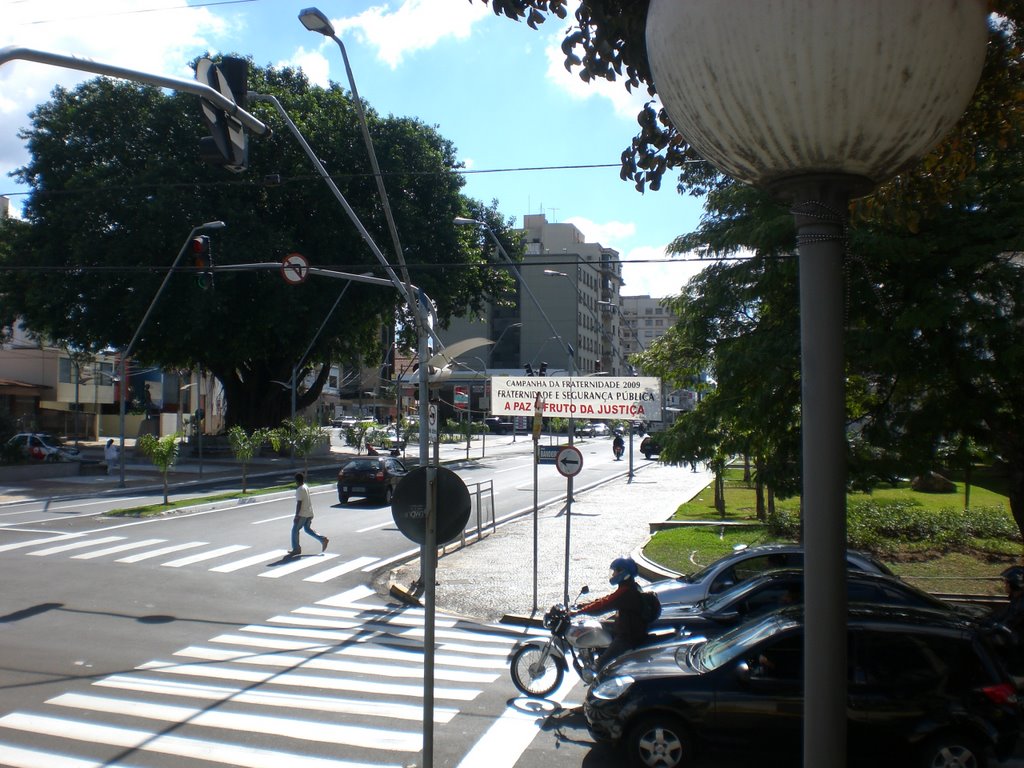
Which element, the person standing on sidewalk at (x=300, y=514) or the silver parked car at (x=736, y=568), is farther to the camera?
the person standing on sidewalk at (x=300, y=514)

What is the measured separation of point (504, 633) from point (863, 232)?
24.3 feet

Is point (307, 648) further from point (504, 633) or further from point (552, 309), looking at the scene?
point (552, 309)

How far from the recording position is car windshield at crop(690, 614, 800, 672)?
7707 mm

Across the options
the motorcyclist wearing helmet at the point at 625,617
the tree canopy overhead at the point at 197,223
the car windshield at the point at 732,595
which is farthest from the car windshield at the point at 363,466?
the motorcyclist wearing helmet at the point at 625,617

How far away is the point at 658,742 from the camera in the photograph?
742 cm

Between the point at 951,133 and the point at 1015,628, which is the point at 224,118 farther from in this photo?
the point at 1015,628

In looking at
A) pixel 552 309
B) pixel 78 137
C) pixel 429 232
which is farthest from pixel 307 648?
pixel 552 309

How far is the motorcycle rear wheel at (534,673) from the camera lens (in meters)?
9.57

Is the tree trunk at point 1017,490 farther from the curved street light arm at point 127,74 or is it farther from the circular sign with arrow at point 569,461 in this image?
the curved street light arm at point 127,74

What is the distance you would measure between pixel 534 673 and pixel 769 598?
3.07 meters

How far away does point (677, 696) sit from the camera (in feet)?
24.5

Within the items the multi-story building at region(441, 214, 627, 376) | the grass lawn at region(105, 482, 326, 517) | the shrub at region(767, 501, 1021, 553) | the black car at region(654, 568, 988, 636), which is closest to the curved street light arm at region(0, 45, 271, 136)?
the black car at region(654, 568, 988, 636)

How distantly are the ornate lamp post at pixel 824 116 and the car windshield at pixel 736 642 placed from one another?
5516 millimetres

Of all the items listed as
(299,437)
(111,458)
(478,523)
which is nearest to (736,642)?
(478,523)
